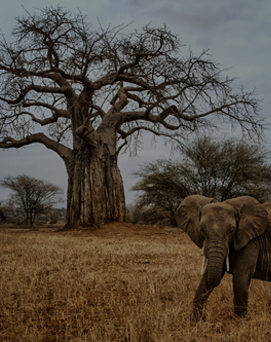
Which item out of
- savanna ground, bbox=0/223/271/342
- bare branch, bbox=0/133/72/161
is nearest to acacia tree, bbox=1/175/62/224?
bare branch, bbox=0/133/72/161

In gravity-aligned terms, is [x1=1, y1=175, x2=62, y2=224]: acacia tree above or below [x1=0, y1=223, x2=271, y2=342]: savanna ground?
above

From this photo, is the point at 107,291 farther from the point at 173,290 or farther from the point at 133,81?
the point at 133,81

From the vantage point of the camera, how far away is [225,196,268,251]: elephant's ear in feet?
10.3

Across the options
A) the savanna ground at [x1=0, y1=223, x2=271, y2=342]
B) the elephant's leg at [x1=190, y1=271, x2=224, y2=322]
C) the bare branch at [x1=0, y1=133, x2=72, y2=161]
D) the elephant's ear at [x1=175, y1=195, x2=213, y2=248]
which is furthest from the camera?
the bare branch at [x1=0, y1=133, x2=72, y2=161]

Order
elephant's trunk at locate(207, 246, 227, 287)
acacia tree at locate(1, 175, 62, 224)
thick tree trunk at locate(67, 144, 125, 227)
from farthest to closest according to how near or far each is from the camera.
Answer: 1. acacia tree at locate(1, 175, 62, 224)
2. thick tree trunk at locate(67, 144, 125, 227)
3. elephant's trunk at locate(207, 246, 227, 287)

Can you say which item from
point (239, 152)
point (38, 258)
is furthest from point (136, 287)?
point (239, 152)

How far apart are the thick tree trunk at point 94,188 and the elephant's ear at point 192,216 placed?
8.77m

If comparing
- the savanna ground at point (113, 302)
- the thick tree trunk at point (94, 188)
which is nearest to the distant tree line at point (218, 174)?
the thick tree trunk at point (94, 188)

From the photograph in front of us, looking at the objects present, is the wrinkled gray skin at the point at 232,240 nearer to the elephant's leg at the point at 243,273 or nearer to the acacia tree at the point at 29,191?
the elephant's leg at the point at 243,273

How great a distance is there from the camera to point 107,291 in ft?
12.5

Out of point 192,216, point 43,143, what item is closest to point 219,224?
point 192,216

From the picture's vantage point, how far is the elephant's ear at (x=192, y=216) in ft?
10.8

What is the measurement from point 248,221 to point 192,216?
20.7 inches

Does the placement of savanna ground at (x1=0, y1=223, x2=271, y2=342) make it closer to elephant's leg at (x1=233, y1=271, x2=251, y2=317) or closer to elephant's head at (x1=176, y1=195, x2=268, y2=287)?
elephant's leg at (x1=233, y1=271, x2=251, y2=317)
